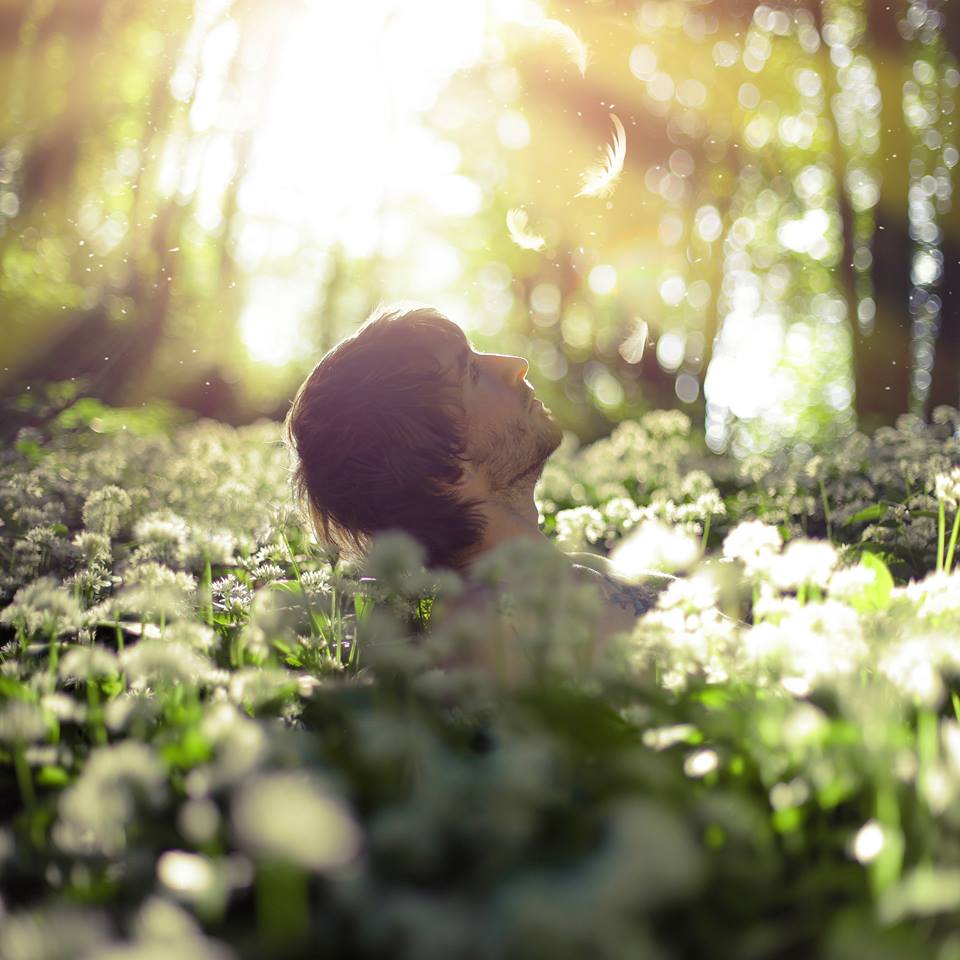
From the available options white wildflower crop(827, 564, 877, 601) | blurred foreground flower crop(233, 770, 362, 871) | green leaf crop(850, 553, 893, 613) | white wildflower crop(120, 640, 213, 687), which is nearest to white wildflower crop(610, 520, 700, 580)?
green leaf crop(850, 553, 893, 613)

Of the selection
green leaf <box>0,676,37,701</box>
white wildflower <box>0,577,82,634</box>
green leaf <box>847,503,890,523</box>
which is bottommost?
green leaf <box>847,503,890,523</box>

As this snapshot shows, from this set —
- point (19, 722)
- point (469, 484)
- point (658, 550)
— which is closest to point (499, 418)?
point (469, 484)

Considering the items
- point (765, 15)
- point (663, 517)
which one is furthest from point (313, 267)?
point (663, 517)

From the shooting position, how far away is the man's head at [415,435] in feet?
13.1

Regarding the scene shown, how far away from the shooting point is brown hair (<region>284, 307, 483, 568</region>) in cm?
400

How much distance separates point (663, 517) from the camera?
486cm

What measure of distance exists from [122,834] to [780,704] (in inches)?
42.4

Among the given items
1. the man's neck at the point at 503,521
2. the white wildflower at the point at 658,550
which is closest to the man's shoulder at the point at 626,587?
the man's neck at the point at 503,521

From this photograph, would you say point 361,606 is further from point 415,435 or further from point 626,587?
point 626,587

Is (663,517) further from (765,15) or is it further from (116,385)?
(765,15)

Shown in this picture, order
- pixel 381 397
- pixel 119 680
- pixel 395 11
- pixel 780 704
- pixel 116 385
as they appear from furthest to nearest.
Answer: pixel 395 11 < pixel 116 385 < pixel 381 397 < pixel 119 680 < pixel 780 704

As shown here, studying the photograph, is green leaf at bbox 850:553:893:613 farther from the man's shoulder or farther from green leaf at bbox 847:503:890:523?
green leaf at bbox 847:503:890:523

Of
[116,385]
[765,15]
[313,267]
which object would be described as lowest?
[313,267]

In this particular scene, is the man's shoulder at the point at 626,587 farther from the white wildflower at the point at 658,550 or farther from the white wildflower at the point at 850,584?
the white wildflower at the point at 850,584
